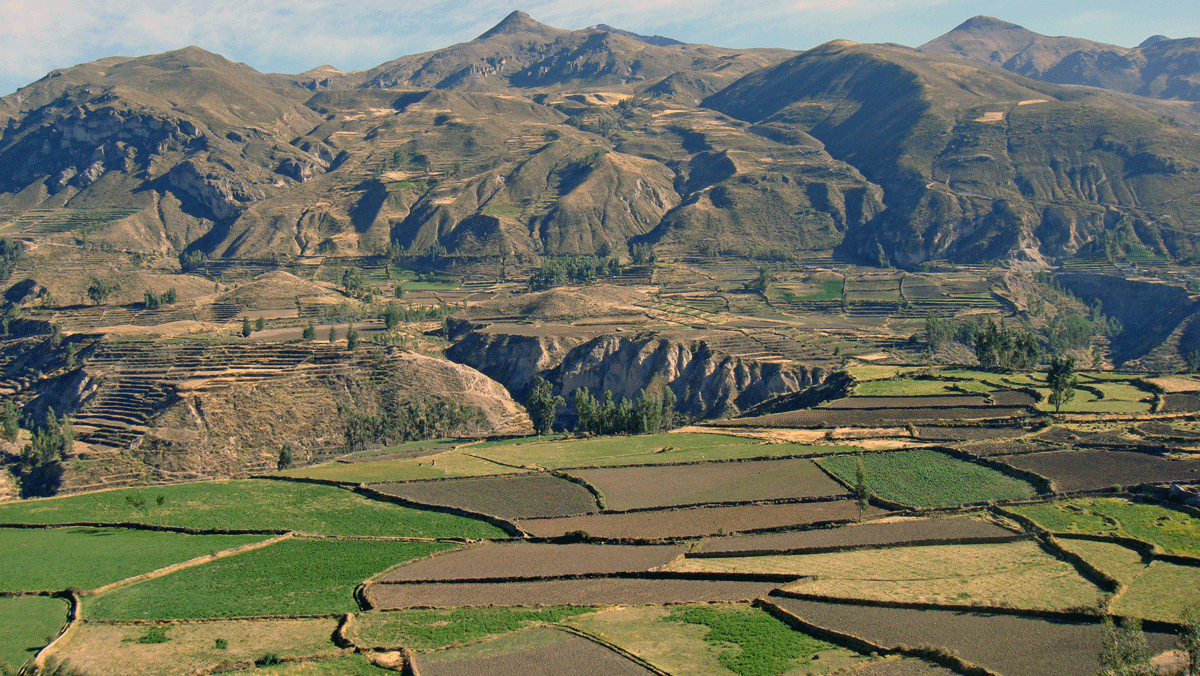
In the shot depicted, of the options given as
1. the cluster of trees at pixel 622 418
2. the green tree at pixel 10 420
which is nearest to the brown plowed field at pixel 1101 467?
the cluster of trees at pixel 622 418

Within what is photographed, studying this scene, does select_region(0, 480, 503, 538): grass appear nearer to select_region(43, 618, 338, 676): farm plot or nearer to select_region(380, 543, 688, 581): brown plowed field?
select_region(380, 543, 688, 581): brown plowed field

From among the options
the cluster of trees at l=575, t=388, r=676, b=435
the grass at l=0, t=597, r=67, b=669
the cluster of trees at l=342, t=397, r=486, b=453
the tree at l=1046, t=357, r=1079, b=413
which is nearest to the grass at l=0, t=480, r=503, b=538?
the grass at l=0, t=597, r=67, b=669

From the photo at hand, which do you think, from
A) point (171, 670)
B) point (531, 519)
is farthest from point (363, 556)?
point (171, 670)

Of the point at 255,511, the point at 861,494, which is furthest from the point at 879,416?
the point at 255,511

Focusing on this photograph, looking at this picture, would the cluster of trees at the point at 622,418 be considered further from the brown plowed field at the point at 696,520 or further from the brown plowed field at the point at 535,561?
the brown plowed field at the point at 535,561

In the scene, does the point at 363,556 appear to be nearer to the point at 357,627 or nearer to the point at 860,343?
the point at 357,627

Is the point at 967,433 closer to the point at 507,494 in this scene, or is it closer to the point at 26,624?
the point at 507,494
